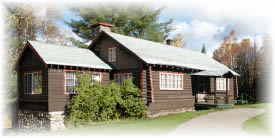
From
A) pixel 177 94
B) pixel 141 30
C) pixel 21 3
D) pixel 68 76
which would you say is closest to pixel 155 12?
pixel 141 30

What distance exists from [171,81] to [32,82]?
9949 millimetres

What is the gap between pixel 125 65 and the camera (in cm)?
2017

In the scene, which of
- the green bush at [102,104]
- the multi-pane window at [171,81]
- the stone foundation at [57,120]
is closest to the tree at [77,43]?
the green bush at [102,104]

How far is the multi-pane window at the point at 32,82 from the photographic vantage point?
18987 millimetres

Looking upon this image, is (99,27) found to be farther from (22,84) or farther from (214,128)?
(214,128)

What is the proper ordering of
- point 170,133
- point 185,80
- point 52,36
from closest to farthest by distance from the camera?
point 170,133 → point 185,80 → point 52,36

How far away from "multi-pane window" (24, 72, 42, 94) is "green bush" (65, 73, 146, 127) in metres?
2.82

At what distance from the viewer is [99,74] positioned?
2042cm

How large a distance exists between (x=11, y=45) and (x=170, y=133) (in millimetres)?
24006

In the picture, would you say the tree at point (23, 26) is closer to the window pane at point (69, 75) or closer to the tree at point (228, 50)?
the window pane at point (69, 75)

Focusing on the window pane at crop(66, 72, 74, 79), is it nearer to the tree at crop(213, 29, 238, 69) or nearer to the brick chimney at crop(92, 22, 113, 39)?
the brick chimney at crop(92, 22, 113, 39)

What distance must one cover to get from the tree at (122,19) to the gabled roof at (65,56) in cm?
1536

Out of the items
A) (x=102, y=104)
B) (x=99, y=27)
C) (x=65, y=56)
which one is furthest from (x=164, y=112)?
(x=99, y=27)

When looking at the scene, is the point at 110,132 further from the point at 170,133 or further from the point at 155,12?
the point at 155,12
